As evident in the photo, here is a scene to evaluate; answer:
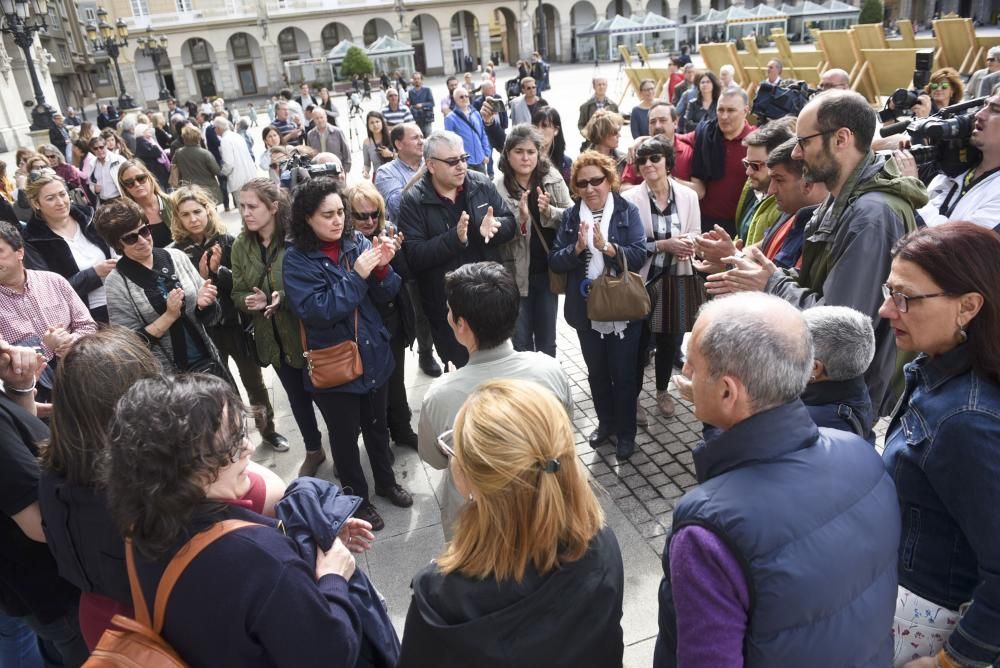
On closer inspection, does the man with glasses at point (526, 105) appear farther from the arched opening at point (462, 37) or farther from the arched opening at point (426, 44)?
the arched opening at point (426, 44)

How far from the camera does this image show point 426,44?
190 ft

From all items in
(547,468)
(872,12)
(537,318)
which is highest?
(872,12)

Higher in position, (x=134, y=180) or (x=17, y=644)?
(x=134, y=180)

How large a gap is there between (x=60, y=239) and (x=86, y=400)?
3532 mm

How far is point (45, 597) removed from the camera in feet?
7.93

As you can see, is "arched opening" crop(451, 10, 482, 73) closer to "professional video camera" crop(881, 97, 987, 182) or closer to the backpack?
"professional video camera" crop(881, 97, 987, 182)

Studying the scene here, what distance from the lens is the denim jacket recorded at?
162 centimetres

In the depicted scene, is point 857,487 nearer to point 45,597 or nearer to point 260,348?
point 45,597

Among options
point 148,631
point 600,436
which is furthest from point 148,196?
point 148,631

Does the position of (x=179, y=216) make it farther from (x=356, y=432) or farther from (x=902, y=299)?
(x=902, y=299)

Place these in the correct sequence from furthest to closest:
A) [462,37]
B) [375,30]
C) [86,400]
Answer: [462,37] < [375,30] < [86,400]

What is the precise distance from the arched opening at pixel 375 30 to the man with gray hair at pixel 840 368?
62448 mm

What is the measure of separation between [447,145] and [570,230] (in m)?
1.03

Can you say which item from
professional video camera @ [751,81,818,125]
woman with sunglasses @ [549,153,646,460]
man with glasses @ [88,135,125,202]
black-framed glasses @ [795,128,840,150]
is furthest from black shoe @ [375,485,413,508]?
man with glasses @ [88,135,125,202]
